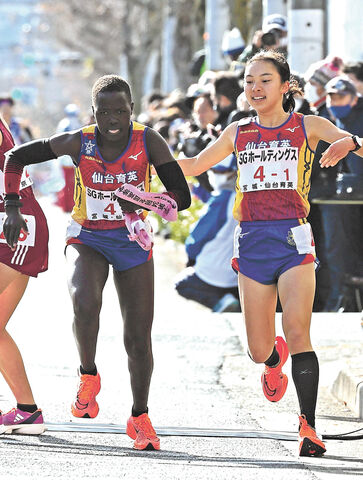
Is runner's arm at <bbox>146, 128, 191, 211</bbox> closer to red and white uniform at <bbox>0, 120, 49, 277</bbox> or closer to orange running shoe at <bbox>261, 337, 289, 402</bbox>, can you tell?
red and white uniform at <bbox>0, 120, 49, 277</bbox>

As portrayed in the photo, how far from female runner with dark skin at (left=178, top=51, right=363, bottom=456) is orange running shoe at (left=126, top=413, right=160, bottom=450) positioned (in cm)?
70

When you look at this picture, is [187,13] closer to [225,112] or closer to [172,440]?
[225,112]

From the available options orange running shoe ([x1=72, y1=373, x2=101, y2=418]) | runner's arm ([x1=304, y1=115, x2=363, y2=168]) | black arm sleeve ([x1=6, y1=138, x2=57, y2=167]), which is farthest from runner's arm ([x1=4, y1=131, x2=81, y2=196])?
runner's arm ([x1=304, y1=115, x2=363, y2=168])

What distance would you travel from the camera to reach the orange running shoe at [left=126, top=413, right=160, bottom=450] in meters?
6.85

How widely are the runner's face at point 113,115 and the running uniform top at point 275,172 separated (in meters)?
0.64

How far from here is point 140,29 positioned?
52375mm

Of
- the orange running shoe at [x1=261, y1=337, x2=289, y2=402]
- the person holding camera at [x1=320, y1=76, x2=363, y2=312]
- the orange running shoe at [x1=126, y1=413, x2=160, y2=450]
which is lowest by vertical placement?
the orange running shoe at [x1=126, y1=413, x2=160, y2=450]

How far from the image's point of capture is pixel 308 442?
665 cm

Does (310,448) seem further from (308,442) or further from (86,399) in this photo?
(86,399)

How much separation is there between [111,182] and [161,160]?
0.27 m

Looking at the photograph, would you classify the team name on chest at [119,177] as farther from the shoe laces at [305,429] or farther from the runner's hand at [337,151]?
the shoe laces at [305,429]

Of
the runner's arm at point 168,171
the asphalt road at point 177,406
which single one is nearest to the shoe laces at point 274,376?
the asphalt road at point 177,406

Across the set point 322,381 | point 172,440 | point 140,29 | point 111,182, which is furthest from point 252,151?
point 140,29

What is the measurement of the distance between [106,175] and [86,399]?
3.63 feet
